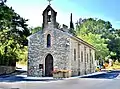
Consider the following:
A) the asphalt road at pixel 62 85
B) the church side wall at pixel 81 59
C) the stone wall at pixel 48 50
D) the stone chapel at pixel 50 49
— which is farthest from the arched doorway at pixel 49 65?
the asphalt road at pixel 62 85

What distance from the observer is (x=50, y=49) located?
45.8m

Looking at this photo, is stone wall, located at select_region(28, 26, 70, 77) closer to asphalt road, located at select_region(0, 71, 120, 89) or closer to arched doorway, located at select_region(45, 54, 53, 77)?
arched doorway, located at select_region(45, 54, 53, 77)

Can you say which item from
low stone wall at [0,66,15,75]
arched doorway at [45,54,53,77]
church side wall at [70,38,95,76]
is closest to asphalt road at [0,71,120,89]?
arched doorway at [45,54,53,77]

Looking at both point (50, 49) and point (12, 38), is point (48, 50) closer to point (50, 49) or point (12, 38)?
point (50, 49)

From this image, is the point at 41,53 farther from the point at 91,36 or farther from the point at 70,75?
the point at 91,36

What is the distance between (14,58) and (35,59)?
31.8 ft

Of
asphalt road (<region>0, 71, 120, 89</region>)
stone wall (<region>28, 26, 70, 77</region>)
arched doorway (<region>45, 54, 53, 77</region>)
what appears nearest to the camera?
asphalt road (<region>0, 71, 120, 89</region>)

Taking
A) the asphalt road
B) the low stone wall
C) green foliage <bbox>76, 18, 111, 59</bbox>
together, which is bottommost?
the asphalt road

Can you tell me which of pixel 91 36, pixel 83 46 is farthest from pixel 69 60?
pixel 91 36

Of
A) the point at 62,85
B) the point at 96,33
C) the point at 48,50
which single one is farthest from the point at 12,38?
the point at 96,33

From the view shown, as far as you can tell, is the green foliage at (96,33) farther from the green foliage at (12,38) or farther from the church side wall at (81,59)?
the green foliage at (12,38)

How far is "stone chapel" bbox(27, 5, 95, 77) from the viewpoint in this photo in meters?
45.0

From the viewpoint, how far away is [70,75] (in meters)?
44.2

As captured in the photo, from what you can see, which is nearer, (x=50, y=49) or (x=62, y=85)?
(x=62, y=85)
